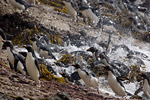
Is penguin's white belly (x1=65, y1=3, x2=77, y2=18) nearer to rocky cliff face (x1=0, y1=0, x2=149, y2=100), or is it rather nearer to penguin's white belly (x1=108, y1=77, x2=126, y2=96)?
rocky cliff face (x1=0, y1=0, x2=149, y2=100)

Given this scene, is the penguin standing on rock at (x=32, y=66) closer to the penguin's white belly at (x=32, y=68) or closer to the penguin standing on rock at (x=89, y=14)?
the penguin's white belly at (x=32, y=68)

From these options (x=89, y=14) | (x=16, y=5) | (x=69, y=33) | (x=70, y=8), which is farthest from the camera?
(x=89, y=14)

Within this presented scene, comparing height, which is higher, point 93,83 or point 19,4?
point 19,4

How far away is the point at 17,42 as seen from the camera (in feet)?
38.4

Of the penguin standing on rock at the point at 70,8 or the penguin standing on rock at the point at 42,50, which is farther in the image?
the penguin standing on rock at the point at 70,8

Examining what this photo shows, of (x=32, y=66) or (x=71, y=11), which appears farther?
(x=71, y=11)

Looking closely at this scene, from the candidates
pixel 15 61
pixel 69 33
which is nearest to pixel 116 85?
pixel 15 61

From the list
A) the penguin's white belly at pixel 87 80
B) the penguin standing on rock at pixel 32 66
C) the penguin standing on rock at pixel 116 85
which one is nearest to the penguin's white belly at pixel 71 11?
the penguin's white belly at pixel 87 80

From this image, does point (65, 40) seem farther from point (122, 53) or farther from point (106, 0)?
point (106, 0)

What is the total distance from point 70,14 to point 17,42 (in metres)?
3.58

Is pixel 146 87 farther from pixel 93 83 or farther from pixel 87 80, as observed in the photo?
pixel 87 80

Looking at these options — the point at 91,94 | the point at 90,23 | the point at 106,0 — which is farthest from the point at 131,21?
the point at 91,94

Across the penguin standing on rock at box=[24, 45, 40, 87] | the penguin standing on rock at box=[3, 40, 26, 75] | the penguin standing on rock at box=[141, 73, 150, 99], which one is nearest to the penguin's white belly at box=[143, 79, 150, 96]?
the penguin standing on rock at box=[141, 73, 150, 99]

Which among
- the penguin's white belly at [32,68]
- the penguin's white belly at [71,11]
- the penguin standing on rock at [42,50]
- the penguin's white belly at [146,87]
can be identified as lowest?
the penguin's white belly at [146,87]
